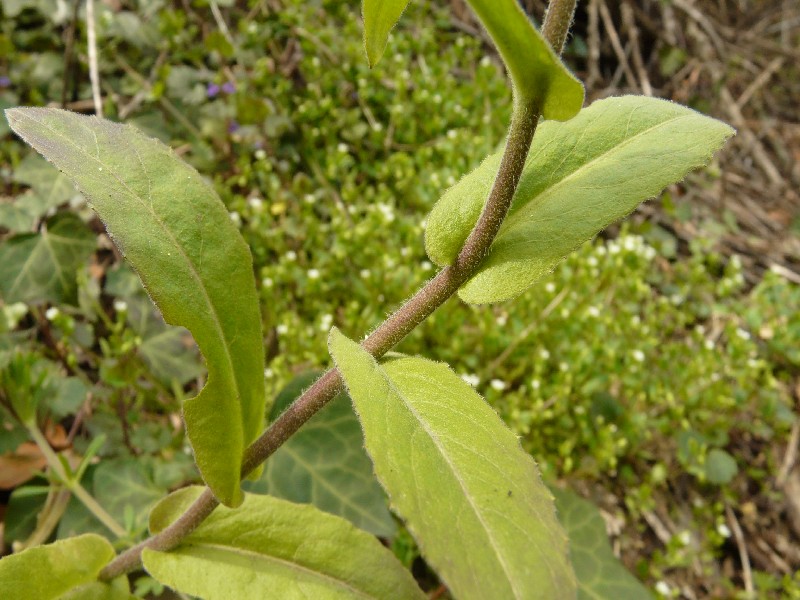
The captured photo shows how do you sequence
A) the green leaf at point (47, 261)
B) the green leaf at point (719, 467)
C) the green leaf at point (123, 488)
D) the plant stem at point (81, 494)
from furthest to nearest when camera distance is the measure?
1. the green leaf at point (719, 467)
2. the green leaf at point (47, 261)
3. the green leaf at point (123, 488)
4. the plant stem at point (81, 494)

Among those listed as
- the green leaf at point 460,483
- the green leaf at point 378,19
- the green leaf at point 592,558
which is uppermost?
the green leaf at point 378,19

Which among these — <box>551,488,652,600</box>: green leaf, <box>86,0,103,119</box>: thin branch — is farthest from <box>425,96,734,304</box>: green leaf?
<box>86,0,103,119</box>: thin branch

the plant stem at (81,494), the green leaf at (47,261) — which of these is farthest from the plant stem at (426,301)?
the green leaf at (47,261)

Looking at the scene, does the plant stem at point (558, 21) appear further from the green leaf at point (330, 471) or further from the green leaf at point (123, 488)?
the green leaf at point (123, 488)

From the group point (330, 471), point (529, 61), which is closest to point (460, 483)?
point (529, 61)

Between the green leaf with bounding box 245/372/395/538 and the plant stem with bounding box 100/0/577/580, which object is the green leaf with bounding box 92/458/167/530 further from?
the plant stem with bounding box 100/0/577/580

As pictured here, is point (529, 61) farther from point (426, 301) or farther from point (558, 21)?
point (426, 301)

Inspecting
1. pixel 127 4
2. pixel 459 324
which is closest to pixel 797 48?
pixel 459 324

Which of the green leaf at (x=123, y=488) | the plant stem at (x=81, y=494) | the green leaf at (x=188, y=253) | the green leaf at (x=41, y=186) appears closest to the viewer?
the green leaf at (x=188, y=253)
